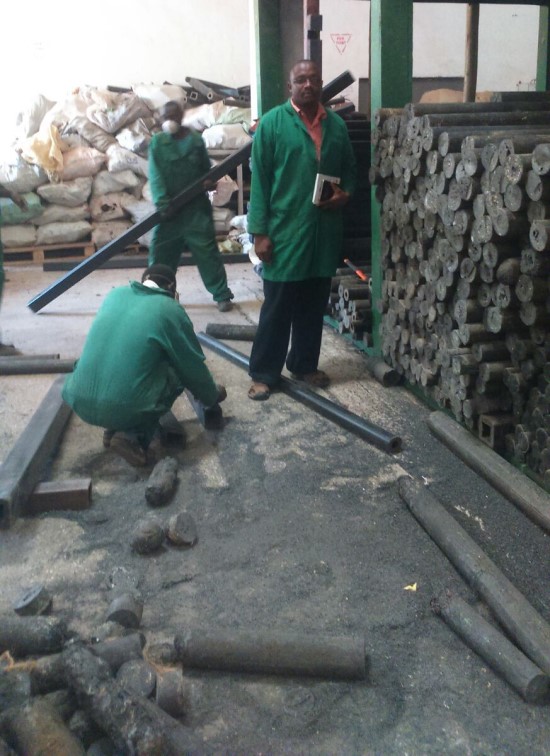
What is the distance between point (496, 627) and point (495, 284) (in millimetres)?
1723

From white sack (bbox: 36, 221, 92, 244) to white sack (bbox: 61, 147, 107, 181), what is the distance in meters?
0.58

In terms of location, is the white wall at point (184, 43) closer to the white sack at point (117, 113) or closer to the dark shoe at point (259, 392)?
the white sack at point (117, 113)

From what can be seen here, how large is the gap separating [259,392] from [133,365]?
4.18 ft

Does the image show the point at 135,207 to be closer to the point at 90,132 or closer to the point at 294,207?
the point at 90,132

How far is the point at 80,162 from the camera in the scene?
9.59m

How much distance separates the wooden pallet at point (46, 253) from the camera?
32.0 ft

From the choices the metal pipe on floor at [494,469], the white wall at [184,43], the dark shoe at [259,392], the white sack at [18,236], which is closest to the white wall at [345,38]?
the white wall at [184,43]

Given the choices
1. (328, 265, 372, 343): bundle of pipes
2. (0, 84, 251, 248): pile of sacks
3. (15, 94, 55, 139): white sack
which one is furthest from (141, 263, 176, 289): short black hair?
(15, 94, 55, 139): white sack

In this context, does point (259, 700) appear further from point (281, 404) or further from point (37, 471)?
point (281, 404)

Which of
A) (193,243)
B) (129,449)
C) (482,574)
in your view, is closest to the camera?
(482,574)

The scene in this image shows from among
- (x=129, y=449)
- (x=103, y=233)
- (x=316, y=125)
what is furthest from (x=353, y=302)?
(x=103, y=233)

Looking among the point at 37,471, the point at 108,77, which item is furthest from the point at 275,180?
the point at 108,77

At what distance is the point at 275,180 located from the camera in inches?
184

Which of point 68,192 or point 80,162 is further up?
point 80,162
